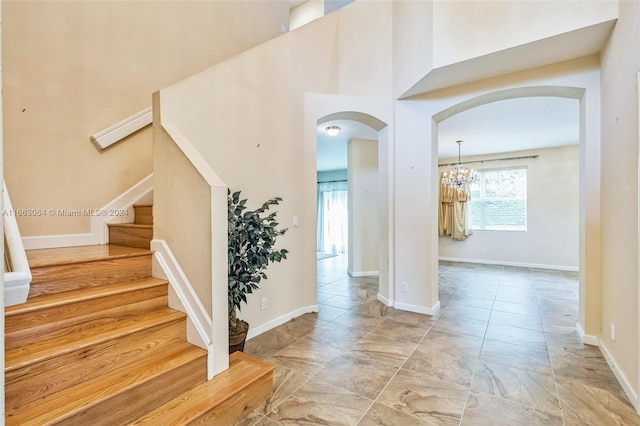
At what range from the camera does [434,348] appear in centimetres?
270

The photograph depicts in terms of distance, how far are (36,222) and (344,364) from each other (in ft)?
9.06

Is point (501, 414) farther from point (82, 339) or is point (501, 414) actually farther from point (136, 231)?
point (136, 231)

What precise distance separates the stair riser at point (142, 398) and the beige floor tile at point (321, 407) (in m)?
0.54

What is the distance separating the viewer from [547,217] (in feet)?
21.1

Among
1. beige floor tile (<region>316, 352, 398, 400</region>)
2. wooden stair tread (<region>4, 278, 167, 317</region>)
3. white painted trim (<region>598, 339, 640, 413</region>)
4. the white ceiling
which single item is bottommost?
beige floor tile (<region>316, 352, 398, 400</region>)

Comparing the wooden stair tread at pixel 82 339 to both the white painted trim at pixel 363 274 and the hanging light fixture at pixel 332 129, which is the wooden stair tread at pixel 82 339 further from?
the white painted trim at pixel 363 274

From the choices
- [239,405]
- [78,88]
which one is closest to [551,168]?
[239,405]

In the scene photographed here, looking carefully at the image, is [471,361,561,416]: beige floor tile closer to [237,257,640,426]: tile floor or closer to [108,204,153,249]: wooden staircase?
[237,257,640,426]: tile floor

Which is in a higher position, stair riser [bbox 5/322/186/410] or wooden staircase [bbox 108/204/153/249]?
wooden staircase [bbox 108/204/153/249]

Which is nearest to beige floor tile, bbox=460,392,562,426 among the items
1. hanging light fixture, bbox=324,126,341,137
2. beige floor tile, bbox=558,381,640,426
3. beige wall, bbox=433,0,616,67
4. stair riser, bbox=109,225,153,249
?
beige floor tile, bbox=558,381,640,426

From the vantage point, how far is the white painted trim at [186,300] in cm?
185

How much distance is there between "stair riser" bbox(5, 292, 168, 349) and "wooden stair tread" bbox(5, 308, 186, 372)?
31mm

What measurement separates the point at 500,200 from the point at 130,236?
738 centimetres

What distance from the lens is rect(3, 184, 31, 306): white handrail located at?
4.19 feet
